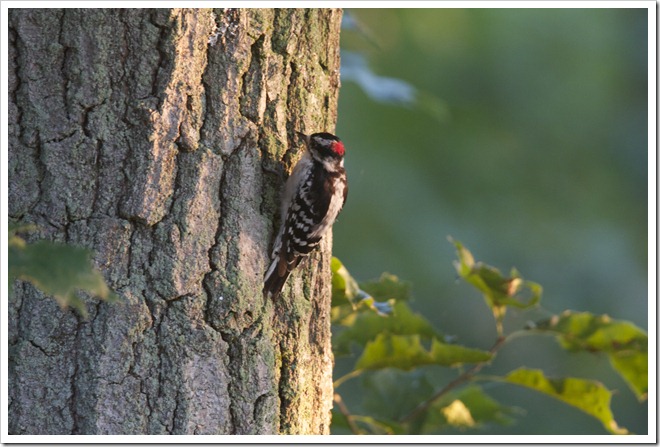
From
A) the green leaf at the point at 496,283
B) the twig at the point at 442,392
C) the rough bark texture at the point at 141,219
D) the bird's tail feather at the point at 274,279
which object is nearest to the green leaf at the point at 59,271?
the rough bark texture at the point at 141,219

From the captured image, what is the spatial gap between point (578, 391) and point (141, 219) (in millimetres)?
1767

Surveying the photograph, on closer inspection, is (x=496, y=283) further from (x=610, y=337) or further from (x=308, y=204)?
(x=308, y=204)

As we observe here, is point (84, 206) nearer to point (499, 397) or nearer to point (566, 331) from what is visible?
point (566, 331)

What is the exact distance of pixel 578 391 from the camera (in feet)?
9.66

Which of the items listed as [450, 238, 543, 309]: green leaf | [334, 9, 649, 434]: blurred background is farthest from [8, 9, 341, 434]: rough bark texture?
[334, 9, 649, 434]: blurred background

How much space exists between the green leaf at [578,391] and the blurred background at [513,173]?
3349mm

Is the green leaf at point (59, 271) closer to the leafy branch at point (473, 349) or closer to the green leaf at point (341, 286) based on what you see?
the green leaf at point (341, 286)

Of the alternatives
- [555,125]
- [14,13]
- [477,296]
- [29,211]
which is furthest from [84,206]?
[555,125]

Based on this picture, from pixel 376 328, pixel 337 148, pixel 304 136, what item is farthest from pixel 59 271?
pixel 376 328

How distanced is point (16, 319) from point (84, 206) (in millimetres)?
340

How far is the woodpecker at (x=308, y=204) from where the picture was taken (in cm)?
232

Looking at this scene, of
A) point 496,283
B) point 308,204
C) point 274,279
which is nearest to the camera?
point 274,279

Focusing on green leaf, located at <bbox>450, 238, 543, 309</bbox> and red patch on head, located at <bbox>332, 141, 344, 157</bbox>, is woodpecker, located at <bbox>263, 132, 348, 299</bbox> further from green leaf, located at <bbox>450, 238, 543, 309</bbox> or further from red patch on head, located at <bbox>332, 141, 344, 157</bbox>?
green leaf, located at <bbox>450, 238, 543, 309</bbox>

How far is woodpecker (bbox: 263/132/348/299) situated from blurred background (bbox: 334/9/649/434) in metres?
3.47
